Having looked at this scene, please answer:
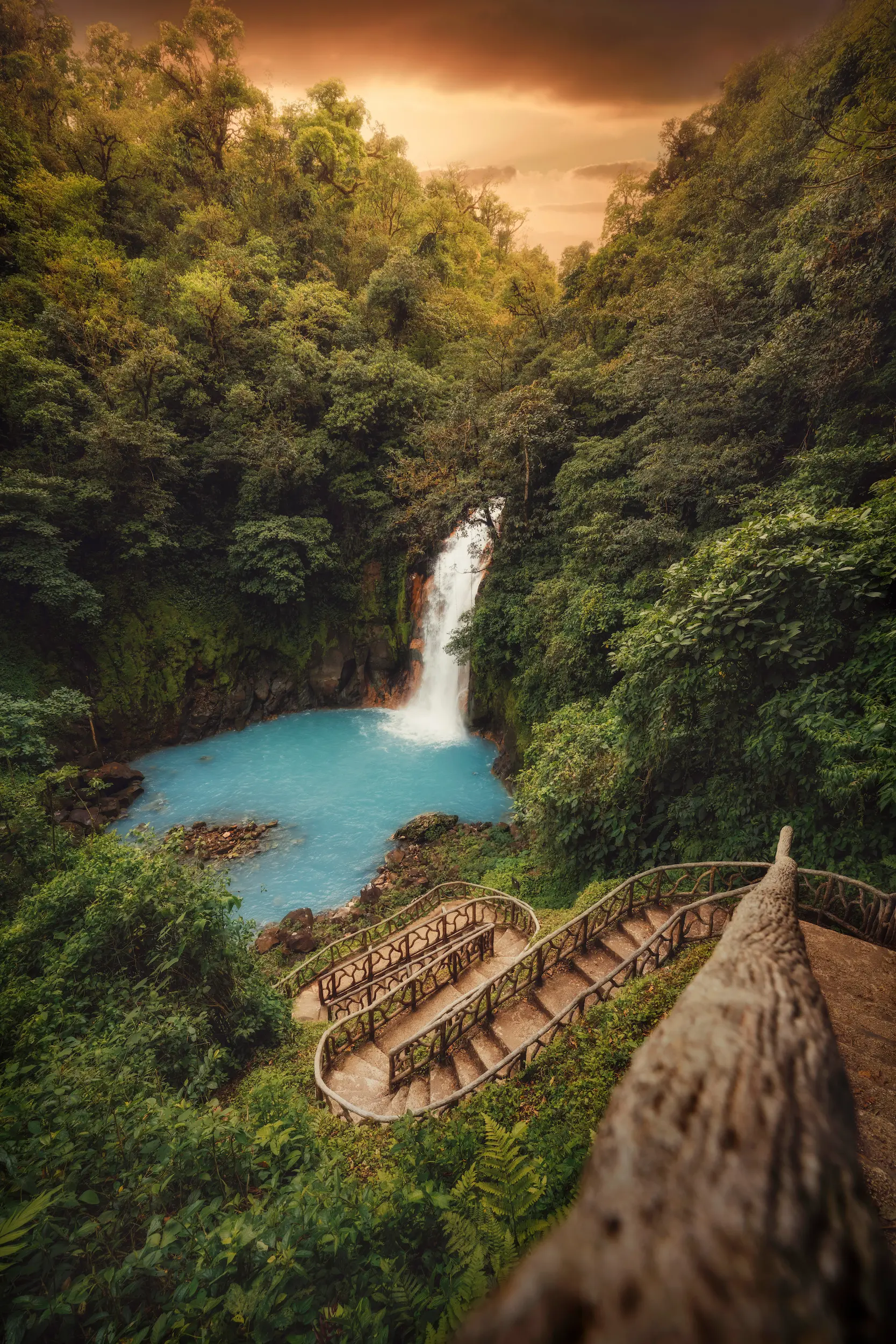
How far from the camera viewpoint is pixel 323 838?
44.1 feet

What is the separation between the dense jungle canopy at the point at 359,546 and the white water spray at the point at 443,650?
1.41 m

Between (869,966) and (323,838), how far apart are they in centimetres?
1161

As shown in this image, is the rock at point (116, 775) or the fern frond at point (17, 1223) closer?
the fern frond at point (17, 1223)

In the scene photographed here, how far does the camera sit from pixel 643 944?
17.5ft

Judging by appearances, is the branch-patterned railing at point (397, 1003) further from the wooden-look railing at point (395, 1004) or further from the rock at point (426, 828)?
the rock at point (426, 828)

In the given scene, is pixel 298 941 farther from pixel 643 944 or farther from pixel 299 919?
pixel 643 944

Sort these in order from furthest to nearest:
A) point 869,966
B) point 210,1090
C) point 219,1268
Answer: point 210,1090, point 869,966, point 219,1268

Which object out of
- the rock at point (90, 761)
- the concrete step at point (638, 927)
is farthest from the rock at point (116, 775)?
the concrete step at point (638, 927)

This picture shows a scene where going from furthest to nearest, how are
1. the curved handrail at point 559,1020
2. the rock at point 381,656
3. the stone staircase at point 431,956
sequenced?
the rock at point 381,656
the stone staircase at point 431,956
the curved handrail at point 559,1020

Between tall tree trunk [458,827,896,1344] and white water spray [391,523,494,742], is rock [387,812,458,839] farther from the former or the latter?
tall tree trunk [458,827,896,1344]

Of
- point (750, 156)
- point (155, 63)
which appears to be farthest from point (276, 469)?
point (155, 63)

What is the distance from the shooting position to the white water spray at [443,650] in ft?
59.2

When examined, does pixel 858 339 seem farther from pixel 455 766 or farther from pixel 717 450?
pixel 455 766

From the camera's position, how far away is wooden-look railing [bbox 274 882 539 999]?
7.98 m
